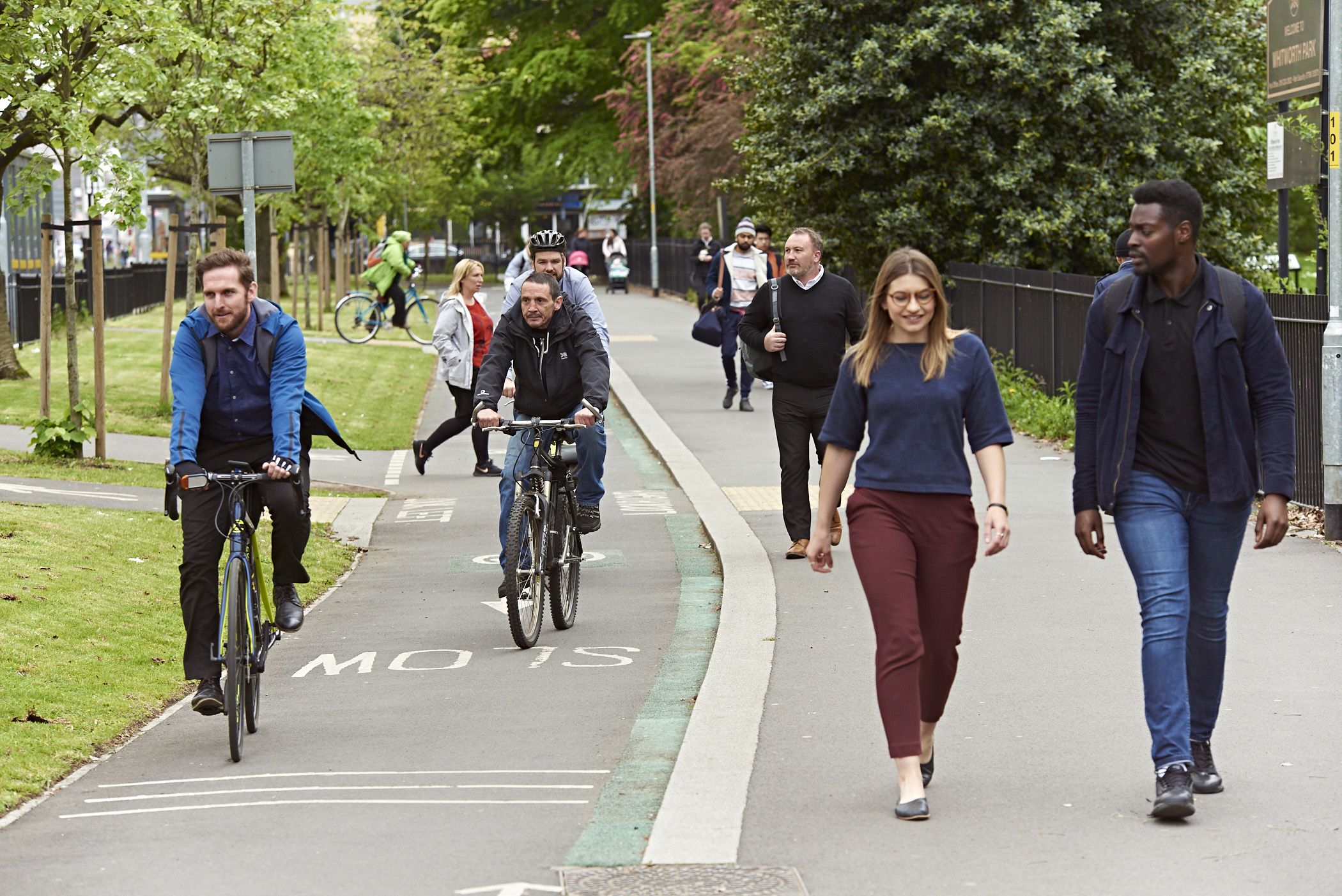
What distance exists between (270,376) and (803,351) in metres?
4.31

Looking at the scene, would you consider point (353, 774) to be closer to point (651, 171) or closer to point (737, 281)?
point (737, 281)

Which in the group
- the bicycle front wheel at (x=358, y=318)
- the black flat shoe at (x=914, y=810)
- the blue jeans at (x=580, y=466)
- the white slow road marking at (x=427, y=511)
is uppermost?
the bicycle front wheel at (x=358, y=318)

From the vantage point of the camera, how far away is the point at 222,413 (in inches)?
273

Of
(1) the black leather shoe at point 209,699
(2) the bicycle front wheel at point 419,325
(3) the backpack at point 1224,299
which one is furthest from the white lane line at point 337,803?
(2) the bicycle front wheel at point 419,325

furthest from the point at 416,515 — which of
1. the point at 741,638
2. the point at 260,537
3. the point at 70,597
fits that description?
the point at 741,638

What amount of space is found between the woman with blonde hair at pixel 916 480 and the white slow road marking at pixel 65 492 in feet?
27.9

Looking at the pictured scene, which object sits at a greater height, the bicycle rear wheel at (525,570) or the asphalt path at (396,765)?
the bicycle rear wheel at (525,570)

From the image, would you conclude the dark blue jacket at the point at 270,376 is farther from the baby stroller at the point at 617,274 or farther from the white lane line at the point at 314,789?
the baby stroller at the point at 617,274

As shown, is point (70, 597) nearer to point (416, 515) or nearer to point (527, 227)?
point (416, 515)

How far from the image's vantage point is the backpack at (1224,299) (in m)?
5.50

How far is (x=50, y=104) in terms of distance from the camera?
47.9 feet

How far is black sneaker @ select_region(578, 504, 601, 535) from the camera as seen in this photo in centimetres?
970

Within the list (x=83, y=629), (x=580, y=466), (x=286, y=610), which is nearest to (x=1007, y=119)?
(x=580, y=466)

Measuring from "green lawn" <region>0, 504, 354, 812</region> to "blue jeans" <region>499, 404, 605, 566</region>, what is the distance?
1322mm
